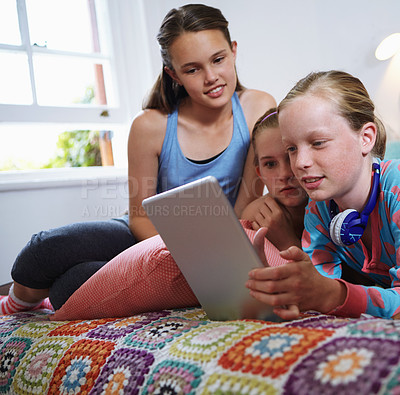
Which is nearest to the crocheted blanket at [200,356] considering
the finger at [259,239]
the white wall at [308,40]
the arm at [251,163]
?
the finger at [259,239]

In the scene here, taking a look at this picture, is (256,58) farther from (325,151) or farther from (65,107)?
(325,151)

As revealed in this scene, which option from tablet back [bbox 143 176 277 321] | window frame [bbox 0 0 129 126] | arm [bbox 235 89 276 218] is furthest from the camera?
window frame [bbox 0 0 129 126]

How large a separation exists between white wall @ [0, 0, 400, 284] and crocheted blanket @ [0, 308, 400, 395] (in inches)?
41.4

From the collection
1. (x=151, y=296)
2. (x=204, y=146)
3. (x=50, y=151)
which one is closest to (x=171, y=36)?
(x=204, y=146)

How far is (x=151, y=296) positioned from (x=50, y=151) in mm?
1849

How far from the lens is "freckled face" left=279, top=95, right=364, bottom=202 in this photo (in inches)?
33.6

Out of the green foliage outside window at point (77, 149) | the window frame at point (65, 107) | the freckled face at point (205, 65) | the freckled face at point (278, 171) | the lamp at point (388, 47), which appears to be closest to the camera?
the freckled face at point (278, 171)

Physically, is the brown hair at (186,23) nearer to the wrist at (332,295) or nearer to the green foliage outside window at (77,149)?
the wrist at (332,295)

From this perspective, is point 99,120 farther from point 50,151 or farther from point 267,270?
point 267,270

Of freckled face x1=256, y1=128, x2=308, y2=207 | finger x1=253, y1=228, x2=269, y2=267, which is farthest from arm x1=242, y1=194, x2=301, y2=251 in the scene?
finger x1=253, y1=228, x2=269, y2=267

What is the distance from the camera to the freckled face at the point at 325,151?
854 mm

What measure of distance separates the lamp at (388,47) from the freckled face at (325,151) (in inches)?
43.9

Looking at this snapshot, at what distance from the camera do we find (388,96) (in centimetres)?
192

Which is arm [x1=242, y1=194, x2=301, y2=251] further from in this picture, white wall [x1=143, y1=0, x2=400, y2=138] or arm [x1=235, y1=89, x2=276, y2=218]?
white wall [x1=143, y1=0, x2=400, y2=138]
